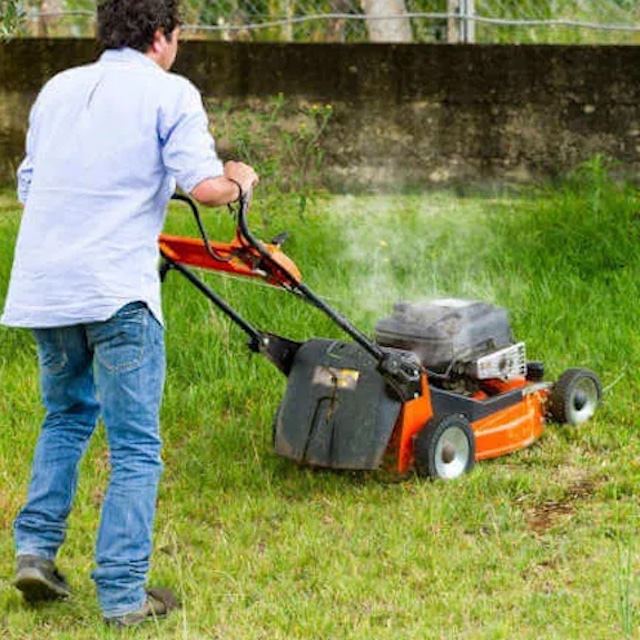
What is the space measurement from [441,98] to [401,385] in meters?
3.80

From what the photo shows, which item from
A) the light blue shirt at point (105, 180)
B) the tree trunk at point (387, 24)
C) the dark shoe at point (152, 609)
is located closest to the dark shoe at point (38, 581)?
the dark shoe at point (152, 609)

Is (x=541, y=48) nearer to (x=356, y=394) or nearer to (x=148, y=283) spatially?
(x=356, y=394)

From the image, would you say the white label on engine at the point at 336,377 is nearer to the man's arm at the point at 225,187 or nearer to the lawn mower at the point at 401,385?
the lawn mower at the point at 401,385

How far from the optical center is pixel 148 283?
375cm

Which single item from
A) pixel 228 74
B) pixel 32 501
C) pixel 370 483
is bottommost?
pixel 370 483

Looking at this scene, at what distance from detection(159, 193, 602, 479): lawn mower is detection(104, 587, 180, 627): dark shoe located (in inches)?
34.0

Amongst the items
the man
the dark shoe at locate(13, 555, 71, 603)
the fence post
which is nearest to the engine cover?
the man

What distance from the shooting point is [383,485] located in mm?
4852

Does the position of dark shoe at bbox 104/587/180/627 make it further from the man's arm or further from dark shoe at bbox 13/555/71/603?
the man's arm

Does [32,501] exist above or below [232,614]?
above

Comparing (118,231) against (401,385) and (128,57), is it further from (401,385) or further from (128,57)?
(401,385)

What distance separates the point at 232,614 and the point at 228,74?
16.1 ft

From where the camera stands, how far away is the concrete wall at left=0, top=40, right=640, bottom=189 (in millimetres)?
8055

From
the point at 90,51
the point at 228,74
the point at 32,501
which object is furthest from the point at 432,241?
the point at 32,501
